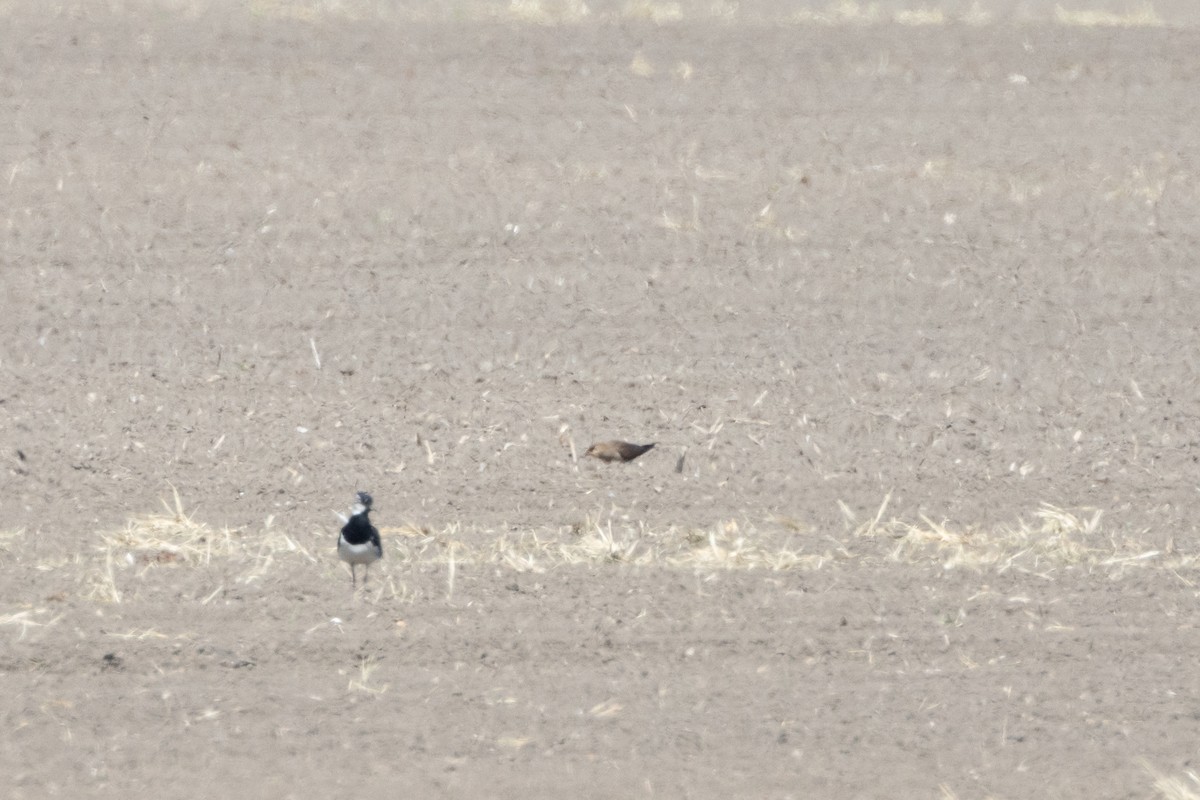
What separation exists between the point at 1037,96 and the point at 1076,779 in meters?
7.63

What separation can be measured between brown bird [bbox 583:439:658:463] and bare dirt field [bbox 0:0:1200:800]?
0.08 meters

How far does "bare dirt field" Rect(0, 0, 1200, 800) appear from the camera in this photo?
18.6 ft

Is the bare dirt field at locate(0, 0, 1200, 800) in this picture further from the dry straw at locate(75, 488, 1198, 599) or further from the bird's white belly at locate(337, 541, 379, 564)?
the bird's white belly at locate(337, 541, 379, 564)

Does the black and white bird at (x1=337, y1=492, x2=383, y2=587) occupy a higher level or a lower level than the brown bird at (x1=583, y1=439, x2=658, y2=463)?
higher

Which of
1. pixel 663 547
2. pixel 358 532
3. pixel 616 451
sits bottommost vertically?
pixel 663 547

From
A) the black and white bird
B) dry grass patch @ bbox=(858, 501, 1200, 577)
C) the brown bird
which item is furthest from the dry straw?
the brown bird

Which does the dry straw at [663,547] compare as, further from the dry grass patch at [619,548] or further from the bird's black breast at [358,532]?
the bird's black breast at [358,532]

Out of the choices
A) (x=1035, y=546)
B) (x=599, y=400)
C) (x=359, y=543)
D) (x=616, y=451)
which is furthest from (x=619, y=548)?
(x=1035, y=546)

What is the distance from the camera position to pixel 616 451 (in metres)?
8.30

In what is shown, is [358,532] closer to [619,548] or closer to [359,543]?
[359,543]

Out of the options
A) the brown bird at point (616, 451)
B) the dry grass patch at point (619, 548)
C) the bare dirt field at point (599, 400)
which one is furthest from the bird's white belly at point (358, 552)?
the brown bird at point (616, 451)

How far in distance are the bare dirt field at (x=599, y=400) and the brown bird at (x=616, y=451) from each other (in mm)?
85

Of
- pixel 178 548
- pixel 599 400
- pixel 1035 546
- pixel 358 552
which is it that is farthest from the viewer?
pixel 599 400

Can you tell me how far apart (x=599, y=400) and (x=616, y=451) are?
60cm
